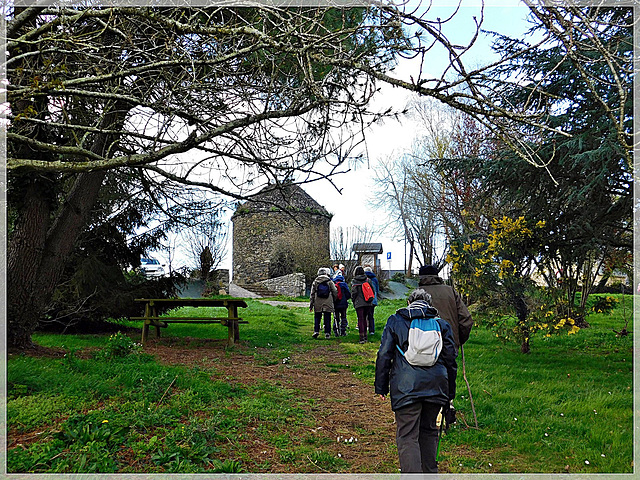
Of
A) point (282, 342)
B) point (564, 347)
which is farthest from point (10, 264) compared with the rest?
point (564, 347)

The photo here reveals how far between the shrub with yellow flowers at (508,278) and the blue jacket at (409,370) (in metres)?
4.99

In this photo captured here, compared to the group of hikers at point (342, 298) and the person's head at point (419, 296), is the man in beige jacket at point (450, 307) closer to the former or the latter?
the person's head at point (419, 296)

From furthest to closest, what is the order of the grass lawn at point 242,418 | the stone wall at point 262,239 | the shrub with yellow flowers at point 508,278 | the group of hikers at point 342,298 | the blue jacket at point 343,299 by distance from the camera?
1. the stone wall at point 262,239
2. the blue jacket at point 343,299
3. the group of hikers at point 342,298
4. the shrub with yellow flowers at point 508,278
5. the grass lawn at point 242,418

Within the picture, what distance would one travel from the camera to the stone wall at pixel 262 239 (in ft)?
104

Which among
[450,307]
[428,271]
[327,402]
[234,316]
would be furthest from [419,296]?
[234,316]

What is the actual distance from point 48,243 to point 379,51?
5.42 metres

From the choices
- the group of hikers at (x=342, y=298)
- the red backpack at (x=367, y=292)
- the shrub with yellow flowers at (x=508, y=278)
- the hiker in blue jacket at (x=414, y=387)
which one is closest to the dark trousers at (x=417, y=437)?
the hiker in blue jacket at (x=414, y=387)

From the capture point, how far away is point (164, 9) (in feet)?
17.6

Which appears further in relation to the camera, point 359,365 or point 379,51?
point 359,365

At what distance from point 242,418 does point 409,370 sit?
6.62 ft

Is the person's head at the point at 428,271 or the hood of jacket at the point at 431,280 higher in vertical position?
the person's head at the point at 428,271

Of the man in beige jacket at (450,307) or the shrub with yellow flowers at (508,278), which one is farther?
the shrub with yellow flowers at (508,278)

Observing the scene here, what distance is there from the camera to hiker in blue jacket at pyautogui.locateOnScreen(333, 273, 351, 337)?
11828mm

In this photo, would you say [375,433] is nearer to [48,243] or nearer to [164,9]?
[164,9]
